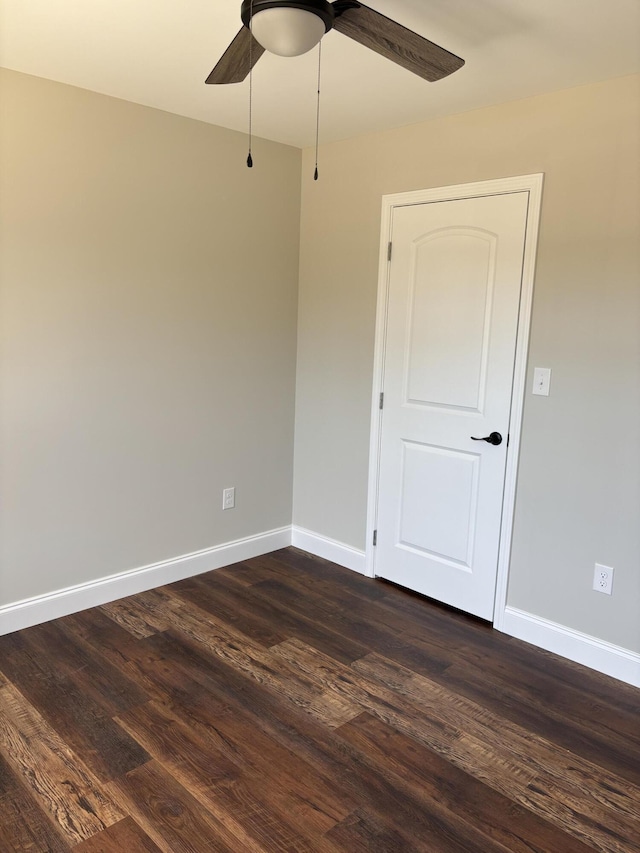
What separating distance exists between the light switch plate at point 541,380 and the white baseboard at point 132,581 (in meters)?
1.90

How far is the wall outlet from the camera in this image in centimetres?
262

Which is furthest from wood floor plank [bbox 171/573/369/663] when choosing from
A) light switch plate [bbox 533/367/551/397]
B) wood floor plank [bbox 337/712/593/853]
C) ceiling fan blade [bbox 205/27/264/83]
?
ceiling fan blade [bbox 205/27/264/83]

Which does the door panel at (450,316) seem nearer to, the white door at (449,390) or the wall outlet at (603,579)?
the white door at (449,390)

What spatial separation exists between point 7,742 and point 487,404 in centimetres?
236

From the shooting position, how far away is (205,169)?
10.6ft

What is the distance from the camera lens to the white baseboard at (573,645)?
2592 mm

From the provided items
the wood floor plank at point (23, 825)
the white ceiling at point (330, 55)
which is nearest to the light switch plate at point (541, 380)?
the white ceiling at point (330, 55)

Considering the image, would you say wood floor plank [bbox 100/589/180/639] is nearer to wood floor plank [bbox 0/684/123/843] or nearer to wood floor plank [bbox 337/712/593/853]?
wood floor plank [bbox 0/684/123/843]

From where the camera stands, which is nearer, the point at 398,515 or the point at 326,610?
the point at 326,610

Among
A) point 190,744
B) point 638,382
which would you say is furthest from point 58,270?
point 638,382

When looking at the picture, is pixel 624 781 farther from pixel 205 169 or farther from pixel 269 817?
pixel 205 169

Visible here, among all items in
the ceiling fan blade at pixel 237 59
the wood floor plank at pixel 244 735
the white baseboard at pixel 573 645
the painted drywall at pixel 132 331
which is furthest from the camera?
the painted drywall at pixel 132 331

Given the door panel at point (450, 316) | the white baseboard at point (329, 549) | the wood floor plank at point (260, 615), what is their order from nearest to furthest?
the wood floor plank at point (260, 615), the door panel at point (450, 316), the white baseboard at point (329, 549)

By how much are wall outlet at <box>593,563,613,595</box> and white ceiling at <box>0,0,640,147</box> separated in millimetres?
1972
